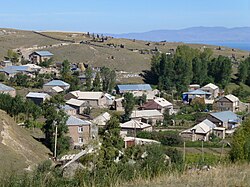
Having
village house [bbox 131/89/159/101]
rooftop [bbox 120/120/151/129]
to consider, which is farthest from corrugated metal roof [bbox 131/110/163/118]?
village house [bbox 131/89/159/101]

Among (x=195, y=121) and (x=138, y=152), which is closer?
(x=138, y=152)

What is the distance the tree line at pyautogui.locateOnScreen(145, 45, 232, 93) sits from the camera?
35.2 m

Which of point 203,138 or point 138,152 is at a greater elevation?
point 138,152

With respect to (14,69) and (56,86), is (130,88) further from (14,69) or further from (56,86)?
(14,69)

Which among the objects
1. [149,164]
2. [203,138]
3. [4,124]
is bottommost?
[203,138]

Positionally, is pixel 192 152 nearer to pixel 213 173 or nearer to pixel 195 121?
pixel 195 121

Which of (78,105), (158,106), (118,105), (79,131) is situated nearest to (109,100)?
(118,105)

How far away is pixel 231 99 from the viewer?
29.3 m

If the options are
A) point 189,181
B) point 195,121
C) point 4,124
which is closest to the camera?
point 189,181

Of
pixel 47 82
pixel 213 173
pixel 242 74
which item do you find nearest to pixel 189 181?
pixel 213 173

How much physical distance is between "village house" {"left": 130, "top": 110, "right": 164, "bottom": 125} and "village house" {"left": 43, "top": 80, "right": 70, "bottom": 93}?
6.43m

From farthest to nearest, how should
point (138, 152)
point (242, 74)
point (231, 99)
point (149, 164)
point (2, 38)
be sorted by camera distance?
point (2, 38)
point (242, 74)
point (231, 99)
point (138, 152)
point (149, 164)

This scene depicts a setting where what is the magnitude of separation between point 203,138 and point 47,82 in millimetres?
13942

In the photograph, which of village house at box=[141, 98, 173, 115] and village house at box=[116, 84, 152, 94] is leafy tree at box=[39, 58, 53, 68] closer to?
village house at box=[116, 84, 152, 94]
